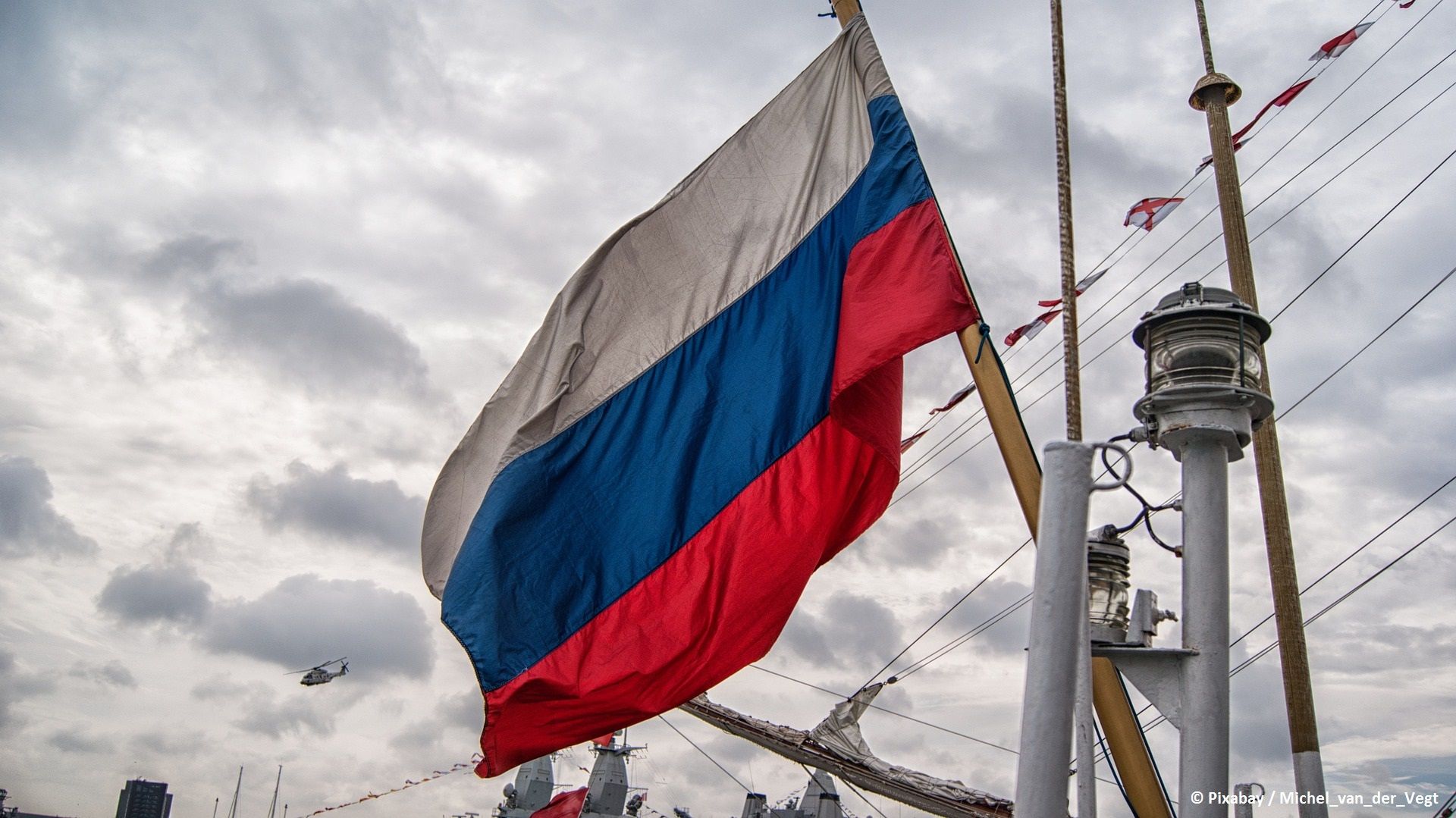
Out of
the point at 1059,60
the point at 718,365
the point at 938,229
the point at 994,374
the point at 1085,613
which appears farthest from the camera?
the point at 718,365

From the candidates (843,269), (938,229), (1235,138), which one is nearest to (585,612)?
(843,269)

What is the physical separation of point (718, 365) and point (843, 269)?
952 millimetres

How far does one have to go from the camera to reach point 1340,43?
31.3 feet

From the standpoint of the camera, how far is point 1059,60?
16.1 feet

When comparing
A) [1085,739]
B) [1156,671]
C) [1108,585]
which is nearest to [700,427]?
[1108,585]

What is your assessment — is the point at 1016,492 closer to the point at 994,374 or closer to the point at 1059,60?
the point at 994,374

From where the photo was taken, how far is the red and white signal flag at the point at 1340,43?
955 centimetres

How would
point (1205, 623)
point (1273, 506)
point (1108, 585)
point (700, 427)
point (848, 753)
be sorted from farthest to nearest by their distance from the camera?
point (848, 753), point (1273, 506), point (700, 427), point (1108, 585), point (1205, 623)

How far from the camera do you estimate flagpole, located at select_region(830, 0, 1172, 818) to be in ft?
14.7

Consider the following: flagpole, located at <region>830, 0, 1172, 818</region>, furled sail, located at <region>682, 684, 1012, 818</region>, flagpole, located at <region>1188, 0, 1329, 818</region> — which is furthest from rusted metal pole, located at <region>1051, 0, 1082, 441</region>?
furled sail, located at <region>682, 684, 1012, 818</region>

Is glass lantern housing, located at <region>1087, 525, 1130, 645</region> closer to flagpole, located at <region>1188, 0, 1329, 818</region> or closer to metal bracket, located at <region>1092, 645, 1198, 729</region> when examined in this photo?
metal bracket, located at <region>1092, 645, 1198, 729</region>

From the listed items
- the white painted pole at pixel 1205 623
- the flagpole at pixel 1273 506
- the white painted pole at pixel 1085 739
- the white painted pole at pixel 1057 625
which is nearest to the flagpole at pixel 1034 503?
the white painted pole at pixel 1205 623

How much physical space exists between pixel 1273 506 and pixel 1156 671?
16.2ft

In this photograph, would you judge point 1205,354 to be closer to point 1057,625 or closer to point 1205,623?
point 1205,623
